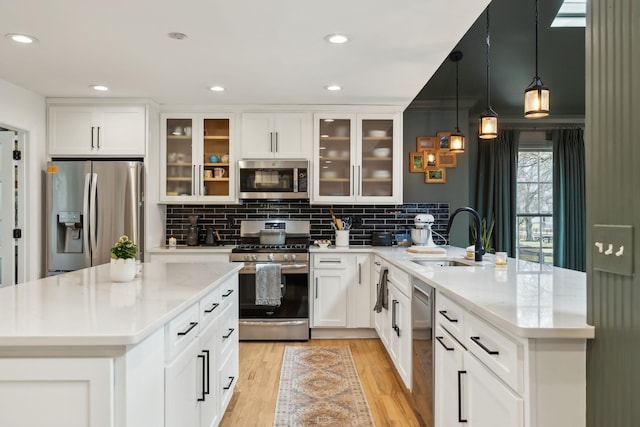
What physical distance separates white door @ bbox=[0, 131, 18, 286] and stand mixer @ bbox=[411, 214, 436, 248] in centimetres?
373

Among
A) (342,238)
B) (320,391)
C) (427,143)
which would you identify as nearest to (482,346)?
(320,391)

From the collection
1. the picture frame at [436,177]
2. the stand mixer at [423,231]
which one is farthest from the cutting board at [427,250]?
the picture frame at [436,177]

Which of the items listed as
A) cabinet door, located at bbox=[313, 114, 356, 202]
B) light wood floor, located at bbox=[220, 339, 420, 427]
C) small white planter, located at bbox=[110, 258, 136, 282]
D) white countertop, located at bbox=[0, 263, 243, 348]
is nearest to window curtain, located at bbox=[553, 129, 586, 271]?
cabinet door, located at bbox=[313, 114, 356, 202]

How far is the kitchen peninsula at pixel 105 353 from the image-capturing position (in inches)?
47.3

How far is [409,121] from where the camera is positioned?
5.04 m

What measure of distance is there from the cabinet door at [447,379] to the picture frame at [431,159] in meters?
3.03

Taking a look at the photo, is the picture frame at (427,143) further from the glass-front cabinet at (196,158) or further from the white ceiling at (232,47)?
the glass-front cabinet at (196,158)

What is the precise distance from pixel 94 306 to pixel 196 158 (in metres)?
3.23

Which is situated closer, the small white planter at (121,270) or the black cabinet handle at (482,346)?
the black cabinet handle at (482,346)

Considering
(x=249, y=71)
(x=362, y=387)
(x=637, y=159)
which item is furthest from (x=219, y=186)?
(x=637, y=159)

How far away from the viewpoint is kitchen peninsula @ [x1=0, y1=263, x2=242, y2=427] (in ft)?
3.94

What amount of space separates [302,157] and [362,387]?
2.40 metres

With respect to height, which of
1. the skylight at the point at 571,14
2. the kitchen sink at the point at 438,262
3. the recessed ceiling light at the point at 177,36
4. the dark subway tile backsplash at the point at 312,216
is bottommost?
the kitchen sink at the point at 438,262

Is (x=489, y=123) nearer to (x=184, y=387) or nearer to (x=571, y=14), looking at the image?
(x=571, y=14)
